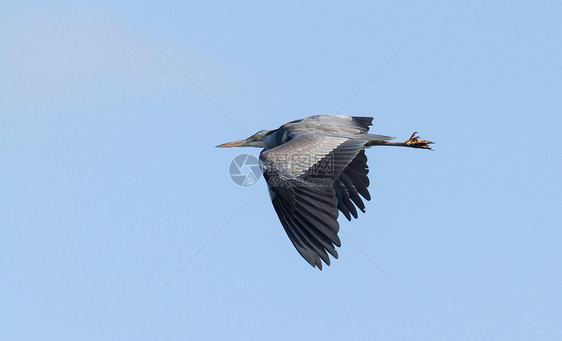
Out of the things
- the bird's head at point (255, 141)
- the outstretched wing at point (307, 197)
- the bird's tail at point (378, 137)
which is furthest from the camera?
the bird's head at point (255, 141)

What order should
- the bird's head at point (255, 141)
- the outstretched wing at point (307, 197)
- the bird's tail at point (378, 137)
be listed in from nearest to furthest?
the outstretched wing at point (307, 197)
the bird's tail at point (378, 137)
the bird's head at point (255, 141)

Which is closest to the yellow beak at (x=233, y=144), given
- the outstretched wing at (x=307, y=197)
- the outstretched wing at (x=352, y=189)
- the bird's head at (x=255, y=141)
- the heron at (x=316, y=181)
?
the bird's head at (x=255, y=141)

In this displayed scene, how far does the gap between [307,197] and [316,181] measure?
1.19ft

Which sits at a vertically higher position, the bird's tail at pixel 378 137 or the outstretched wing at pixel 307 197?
the outstretched wing at pixel 307 197

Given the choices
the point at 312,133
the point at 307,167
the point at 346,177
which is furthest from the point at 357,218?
the point at 307,167

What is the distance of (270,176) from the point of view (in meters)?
13.2

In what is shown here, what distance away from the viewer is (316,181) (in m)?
13.0

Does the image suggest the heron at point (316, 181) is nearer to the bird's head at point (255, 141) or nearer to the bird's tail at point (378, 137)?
the bird's tail at point (378, 137)

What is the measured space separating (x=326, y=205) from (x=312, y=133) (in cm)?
291

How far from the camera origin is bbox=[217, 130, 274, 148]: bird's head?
17.8 meters

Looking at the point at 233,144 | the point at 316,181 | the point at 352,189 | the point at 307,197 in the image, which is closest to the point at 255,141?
the point at 233,144

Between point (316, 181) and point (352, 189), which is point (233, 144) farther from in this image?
point (316, 181)

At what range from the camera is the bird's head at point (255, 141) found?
58.3 feet

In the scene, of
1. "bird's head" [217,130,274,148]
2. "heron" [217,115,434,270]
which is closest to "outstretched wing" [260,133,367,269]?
"heron" [217,115,434,270]
